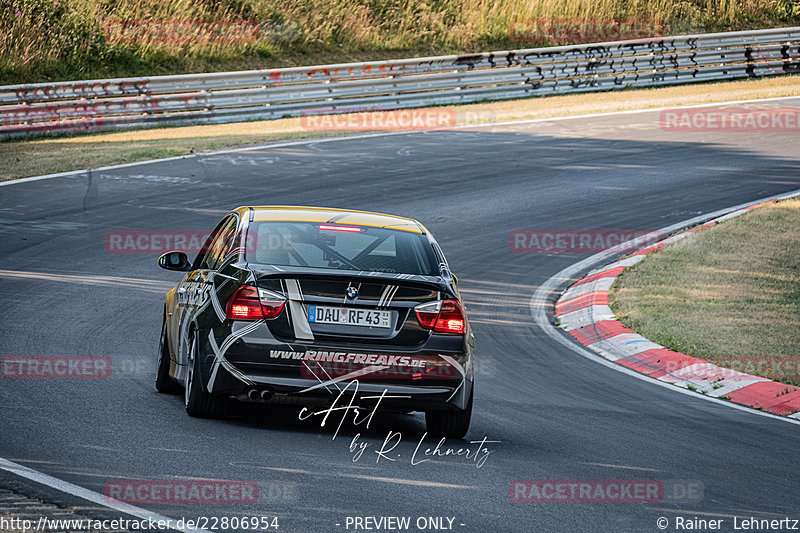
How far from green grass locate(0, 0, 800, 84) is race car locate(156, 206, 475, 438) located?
22678 millimetres

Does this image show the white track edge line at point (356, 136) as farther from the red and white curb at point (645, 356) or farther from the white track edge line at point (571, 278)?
the red and white curb at point (645, 356)

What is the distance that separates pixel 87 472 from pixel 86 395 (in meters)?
1.93

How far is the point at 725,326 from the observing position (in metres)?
11.0

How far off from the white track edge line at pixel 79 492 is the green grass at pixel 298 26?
2360 centimetres

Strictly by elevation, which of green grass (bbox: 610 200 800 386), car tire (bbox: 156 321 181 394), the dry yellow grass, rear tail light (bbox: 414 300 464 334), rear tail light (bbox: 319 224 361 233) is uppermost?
rear tail light (bbox: 319 224 361 233)

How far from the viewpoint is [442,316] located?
22.5 ft

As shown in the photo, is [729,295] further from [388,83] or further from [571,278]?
[388,83]

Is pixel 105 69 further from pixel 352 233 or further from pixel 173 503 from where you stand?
pixel 173 503

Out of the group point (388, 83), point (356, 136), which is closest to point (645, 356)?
point (356, 136)

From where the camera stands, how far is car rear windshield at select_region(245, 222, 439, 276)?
703 centimetres

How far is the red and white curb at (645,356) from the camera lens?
892 cm

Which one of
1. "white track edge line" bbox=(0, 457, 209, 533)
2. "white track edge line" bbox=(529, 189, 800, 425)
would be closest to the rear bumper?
"white track edge line" bbox=(0, 457, 209, 533)

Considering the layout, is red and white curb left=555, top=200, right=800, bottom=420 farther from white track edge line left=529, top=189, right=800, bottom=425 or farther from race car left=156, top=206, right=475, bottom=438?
race car left=156, top=206, right=475, bottom=438

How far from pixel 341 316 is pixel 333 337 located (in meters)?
0.14
